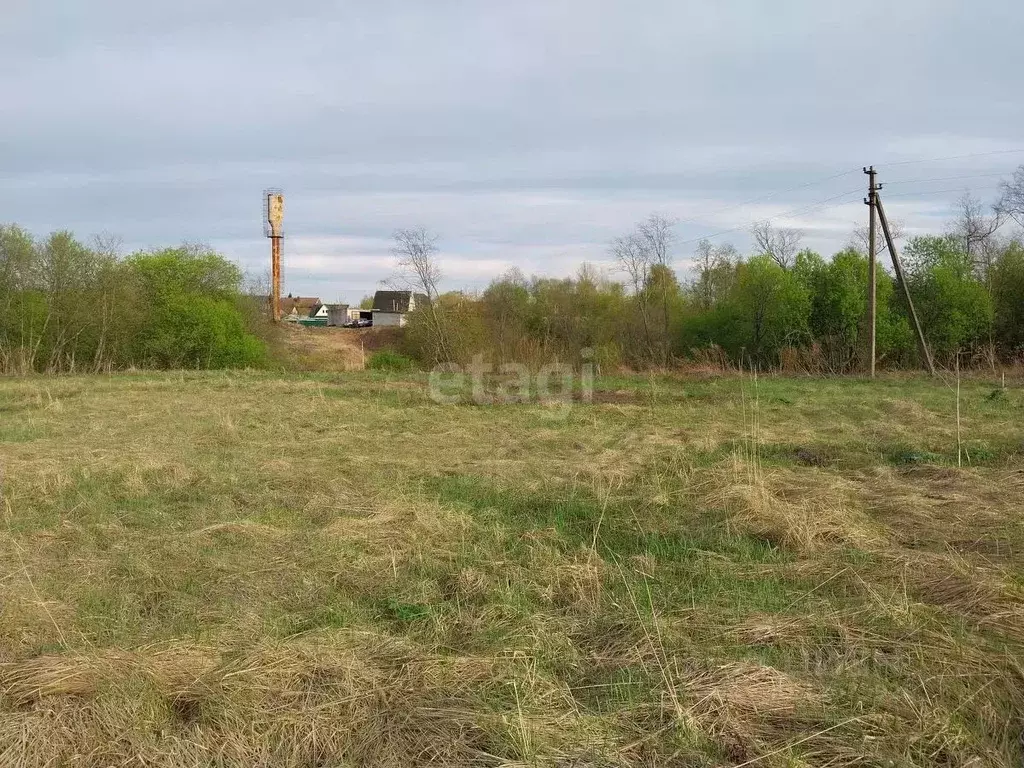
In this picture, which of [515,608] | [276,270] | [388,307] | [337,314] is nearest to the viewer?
[515,608]

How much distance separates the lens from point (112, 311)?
1206 inches

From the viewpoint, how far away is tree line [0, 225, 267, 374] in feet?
94.9

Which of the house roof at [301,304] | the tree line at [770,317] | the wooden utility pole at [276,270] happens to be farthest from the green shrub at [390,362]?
the house roof at [301,304]

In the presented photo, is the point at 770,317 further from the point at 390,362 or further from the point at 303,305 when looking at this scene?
the point at 303,305

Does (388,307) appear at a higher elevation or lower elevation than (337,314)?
lower

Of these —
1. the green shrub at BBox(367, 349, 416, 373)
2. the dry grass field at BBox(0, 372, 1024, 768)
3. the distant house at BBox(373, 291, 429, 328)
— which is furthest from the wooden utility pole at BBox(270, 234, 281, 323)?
the dry grass field at BBox(0, 372, 1024, 768)

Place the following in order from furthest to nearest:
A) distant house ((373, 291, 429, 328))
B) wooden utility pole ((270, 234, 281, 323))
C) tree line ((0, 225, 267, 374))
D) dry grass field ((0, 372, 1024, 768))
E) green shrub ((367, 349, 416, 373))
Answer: distant house ((373, 291, 429, 328)) → wooden utility pole ((270, 234, 281, 323)) → green shrub ((367, 349, 416, 373)) → tree line ((0, 225, 267, 374)) → dry grass field ((0, 372, 1024, 768))

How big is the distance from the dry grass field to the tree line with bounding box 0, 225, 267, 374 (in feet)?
77.6

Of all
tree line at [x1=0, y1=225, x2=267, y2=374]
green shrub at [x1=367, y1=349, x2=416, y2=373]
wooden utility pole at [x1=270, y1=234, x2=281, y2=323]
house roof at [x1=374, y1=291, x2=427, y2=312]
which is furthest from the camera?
house roof at [x1=374, y1=291, x2=427, y2=312]

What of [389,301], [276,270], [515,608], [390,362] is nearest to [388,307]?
[389,301]

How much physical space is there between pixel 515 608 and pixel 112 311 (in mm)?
31087

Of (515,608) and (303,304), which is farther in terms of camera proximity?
(303,304)

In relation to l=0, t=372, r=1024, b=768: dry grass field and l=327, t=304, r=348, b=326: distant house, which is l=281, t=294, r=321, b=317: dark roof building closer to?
l=327, t=304, r=348, b=326: distant house

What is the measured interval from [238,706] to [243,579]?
186 centimetres
